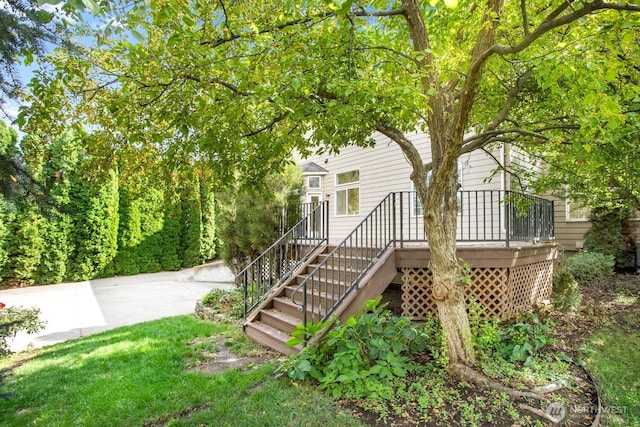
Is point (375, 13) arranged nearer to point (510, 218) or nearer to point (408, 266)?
point (408, 266)

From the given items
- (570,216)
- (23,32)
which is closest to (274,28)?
(23,32)

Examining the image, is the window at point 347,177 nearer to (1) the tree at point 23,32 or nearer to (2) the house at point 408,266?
(2) the house at point 408,266

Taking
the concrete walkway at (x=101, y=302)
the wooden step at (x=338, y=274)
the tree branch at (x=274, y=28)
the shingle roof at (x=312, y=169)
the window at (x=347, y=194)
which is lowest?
the concrete walkway at (x=101, y=302)

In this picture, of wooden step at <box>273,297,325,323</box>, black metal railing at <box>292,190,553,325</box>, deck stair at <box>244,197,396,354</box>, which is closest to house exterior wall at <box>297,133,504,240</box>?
black metal railing at <box>292,190,553,325</box>

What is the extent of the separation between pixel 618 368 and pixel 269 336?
4.58 metres

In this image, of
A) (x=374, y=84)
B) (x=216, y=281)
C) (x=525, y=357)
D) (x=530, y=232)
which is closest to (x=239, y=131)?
(x=374, y=84)

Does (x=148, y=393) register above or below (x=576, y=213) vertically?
below

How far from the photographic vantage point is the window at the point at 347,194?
453 inches

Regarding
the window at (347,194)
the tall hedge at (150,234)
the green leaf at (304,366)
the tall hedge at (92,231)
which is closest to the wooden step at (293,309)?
the green leaf at (304,366)

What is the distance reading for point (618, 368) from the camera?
441 cm

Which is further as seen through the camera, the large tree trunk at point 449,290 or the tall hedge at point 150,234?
the tall hedge at point 150,234

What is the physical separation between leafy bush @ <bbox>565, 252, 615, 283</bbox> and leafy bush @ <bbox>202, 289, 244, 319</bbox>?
7.78m

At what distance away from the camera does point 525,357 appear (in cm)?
439

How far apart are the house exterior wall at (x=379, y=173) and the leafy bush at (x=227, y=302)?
455 centimetres
